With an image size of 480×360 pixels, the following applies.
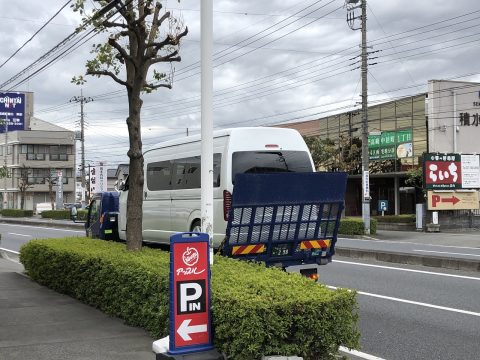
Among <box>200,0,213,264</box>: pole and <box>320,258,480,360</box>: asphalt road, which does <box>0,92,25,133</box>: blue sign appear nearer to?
<box>320,258,480,360</box>: asphalt road

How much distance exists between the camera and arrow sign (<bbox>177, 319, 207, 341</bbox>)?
481 centimetres

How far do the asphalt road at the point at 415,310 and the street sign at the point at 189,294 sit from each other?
236 cm

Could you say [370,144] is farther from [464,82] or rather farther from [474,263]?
Answer: [474,263]

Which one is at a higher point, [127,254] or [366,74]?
[366,74]

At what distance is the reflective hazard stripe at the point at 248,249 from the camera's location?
768 centimetres

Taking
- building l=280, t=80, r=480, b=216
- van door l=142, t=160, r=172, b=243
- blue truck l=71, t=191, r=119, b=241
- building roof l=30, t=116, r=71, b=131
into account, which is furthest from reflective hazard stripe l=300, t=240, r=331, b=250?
building roof l=30, t=116, r=71, b=131

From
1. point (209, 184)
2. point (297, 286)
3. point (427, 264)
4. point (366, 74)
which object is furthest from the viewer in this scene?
point (366, 74)

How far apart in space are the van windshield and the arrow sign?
448cm

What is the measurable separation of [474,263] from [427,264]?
1.34 metres

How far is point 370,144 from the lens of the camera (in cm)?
4147

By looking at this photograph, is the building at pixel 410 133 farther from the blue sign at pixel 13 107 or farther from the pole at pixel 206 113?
the pole at pixel 206 113

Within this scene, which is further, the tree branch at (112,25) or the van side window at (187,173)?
the van side window at (187,173)

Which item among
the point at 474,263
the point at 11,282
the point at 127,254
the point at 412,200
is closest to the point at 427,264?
the point at 474,263

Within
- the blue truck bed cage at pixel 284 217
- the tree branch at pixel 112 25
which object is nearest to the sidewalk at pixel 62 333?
the blue truck bed cage at pixel 284 217
